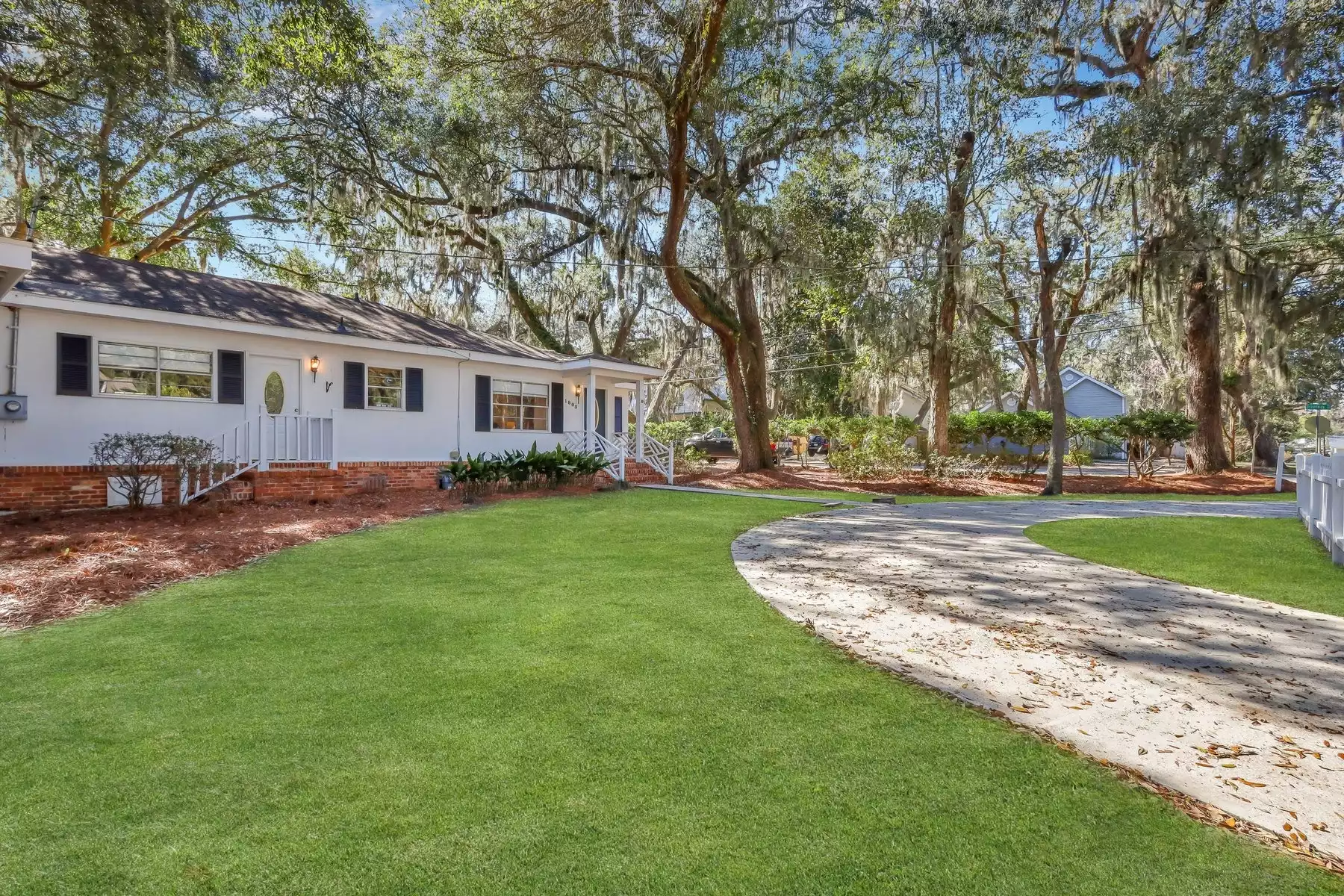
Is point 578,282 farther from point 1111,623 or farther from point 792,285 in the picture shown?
point 1111,623

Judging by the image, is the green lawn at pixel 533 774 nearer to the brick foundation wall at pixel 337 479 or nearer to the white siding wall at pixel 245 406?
the brick foundation wall at pixel 337 479

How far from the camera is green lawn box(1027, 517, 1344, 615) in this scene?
5156 mm

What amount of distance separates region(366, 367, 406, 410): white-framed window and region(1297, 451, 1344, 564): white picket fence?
42.2 feet

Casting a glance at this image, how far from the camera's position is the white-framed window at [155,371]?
968 centimetres

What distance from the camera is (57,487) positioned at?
9109mm

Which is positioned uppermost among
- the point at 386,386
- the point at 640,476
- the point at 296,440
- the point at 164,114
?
the point at 164,114

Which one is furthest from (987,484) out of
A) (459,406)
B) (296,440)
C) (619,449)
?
(296,440)

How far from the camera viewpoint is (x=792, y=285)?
16656 mm

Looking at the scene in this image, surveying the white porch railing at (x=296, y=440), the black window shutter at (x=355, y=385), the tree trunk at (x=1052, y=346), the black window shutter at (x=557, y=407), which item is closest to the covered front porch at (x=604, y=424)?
the black window shutter at (x=557, y=407)

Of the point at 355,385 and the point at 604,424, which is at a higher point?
the point at 355,385

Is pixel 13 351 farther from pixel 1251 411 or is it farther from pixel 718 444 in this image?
pixel 1251 411

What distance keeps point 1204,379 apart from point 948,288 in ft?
21.6

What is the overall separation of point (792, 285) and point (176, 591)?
14.4m

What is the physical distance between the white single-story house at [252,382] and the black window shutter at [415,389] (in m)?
0.03
